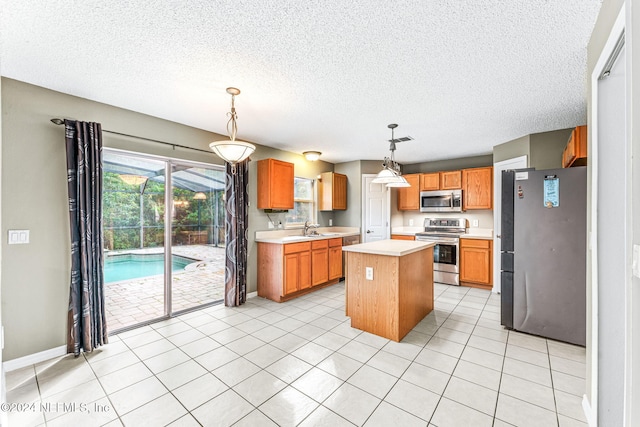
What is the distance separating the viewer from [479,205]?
16.3ft

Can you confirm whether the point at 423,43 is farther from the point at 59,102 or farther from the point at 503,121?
the point at 59,102

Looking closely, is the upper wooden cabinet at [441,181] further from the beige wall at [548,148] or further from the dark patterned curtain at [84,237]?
the dark patterned curtain at [84,237]

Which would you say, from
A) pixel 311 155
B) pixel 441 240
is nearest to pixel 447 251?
pixel 441 240

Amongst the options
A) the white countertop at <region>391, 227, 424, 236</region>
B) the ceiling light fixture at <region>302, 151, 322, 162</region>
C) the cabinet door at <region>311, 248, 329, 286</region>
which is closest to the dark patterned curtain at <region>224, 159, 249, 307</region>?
the cabinet door at <region>311, 248, 329, 286</region>

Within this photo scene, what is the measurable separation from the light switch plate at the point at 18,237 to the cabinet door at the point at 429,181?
19.3ft

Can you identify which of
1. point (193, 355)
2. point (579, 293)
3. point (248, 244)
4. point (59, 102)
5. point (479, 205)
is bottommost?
point (193, 355)

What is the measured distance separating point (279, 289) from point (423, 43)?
344 cm

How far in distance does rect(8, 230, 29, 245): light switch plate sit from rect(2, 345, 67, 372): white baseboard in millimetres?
995

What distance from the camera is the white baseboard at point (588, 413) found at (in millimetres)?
1601

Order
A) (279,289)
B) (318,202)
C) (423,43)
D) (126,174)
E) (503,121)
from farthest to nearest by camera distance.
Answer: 1. (318,202)
2. (279,289)
3. (503,121)
4. (126,174)
5. (423,43)

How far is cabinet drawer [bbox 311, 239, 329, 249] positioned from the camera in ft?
15.0

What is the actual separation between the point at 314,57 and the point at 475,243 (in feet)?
14.2

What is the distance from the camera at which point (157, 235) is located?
3412 mm

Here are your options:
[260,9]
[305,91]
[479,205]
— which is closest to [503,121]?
[479,205]
